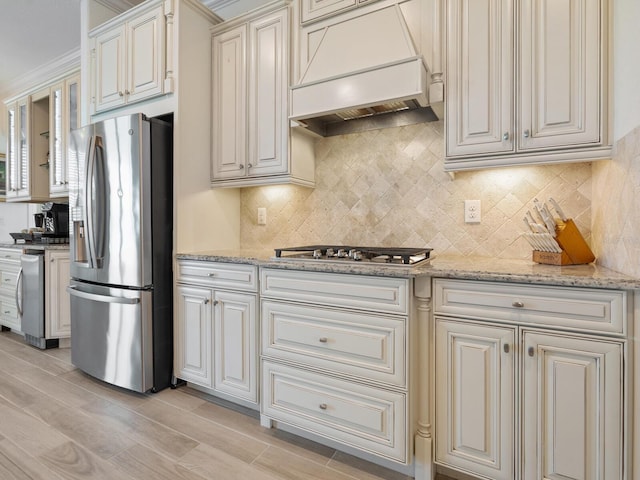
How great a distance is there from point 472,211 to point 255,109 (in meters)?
1.52

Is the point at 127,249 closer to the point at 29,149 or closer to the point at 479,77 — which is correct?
the point at 479,77

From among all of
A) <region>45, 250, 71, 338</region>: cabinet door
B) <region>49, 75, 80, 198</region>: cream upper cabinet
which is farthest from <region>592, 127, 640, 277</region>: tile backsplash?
<region>49, 75, 80, 198</region>: cream upper cabinet

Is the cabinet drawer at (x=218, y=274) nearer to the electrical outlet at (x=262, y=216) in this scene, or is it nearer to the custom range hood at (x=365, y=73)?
the electrical outlet at (x=262, y=216)

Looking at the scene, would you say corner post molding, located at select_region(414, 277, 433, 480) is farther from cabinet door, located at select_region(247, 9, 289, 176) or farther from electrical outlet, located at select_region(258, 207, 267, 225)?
electrical outlet, located at select_region(258, 207, 267, 225)

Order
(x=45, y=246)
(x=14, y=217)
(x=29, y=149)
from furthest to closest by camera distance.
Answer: (x=14, y=217) < (x=29, y=149) < (x=45, y=246)

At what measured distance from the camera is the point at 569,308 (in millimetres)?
1264

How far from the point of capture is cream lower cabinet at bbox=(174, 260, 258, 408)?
78.8 inches

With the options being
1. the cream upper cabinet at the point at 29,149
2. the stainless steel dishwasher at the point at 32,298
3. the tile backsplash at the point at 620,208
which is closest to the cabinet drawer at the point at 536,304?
the tile backsplash at the point at 620,208

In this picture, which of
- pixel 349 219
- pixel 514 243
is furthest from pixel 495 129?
pixel 349 219

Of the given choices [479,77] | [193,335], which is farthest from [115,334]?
[479,77]

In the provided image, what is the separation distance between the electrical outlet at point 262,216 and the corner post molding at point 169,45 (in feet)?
3.33

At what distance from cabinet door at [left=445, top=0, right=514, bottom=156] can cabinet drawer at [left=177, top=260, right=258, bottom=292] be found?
1253 millimetres

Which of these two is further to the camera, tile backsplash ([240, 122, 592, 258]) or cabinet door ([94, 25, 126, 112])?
cabinet door ([94, 25, 126, 112])

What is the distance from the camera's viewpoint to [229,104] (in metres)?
2.46
